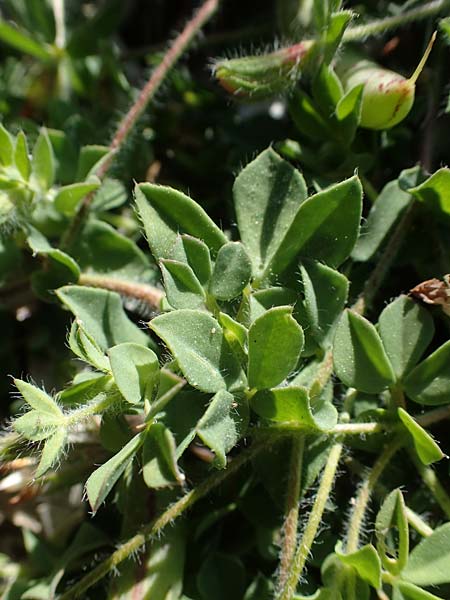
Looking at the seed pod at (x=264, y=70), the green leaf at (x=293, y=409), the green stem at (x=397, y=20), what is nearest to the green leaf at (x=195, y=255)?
the green leaf at (x=293, y=409)

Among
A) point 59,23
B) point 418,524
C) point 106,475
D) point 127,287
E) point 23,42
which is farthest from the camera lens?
point 59,23

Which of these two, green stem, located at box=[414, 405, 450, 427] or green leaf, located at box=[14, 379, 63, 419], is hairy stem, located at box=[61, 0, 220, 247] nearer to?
green leaf, located at box=[14, 379, 63, 419]

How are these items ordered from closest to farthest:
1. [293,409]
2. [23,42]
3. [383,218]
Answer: [293,409]
[383,218]
[23,42]

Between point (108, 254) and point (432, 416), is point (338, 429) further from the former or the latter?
point (108, 254)

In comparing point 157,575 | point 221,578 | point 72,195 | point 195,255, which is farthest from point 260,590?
point 72,195

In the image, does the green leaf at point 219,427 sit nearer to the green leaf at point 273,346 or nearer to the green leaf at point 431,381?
the green leaf at point 273,346
